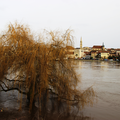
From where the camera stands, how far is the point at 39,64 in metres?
8.64

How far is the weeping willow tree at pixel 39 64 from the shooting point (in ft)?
28.3

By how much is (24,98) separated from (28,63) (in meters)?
4.03

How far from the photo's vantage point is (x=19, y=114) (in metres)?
9.38

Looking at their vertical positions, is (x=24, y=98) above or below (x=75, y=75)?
below

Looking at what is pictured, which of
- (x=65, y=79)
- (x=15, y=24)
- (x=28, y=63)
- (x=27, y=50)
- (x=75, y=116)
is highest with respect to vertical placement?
(x=15, y=24)

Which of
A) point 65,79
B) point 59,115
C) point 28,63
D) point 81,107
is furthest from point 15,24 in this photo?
point 81,107

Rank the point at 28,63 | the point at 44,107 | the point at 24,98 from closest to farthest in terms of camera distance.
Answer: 1. the point at 28,63
2. the point at 44,107
3. the point at 24,98

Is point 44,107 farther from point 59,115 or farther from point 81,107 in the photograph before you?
point 81,107

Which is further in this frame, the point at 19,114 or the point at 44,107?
the point at 44,107

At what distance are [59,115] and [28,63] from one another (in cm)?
355

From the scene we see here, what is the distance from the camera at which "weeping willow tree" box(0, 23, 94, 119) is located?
864 centimetres

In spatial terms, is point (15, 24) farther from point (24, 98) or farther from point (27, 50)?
point (24, 98)

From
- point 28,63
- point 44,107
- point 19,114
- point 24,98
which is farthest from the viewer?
point 24,98

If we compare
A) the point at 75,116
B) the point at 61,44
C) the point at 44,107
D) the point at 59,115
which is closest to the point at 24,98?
the point at 44,107
